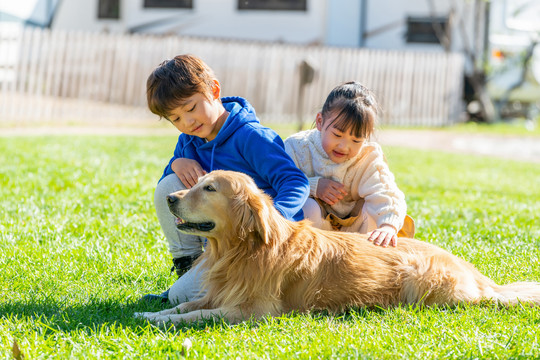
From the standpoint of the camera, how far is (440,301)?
13.3 ft

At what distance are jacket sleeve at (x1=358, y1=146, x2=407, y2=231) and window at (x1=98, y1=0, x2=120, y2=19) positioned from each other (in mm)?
20220

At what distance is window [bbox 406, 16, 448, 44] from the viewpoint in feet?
70.6

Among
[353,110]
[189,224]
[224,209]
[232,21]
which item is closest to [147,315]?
[189,224]

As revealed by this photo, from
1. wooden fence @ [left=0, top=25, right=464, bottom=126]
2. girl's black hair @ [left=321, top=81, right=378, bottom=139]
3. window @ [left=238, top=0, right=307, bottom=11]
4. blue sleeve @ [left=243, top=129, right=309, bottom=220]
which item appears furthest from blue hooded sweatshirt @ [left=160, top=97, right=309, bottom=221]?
window @ [left=238, top=0, right=307, bottom=11]

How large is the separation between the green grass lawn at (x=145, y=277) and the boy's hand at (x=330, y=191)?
93cm

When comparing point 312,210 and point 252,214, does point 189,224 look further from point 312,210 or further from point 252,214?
point 312,210

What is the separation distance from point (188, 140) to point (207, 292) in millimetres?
1268

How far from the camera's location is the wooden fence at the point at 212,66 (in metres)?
16.2

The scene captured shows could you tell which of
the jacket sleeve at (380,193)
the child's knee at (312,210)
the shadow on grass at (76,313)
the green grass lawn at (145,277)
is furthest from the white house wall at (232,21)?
the shadow on grass at (76,313)

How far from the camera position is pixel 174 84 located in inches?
165

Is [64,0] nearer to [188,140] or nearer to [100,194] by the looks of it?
[100,194]

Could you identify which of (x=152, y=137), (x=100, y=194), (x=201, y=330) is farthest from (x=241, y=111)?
(x=152, y=137)

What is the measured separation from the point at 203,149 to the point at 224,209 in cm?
98

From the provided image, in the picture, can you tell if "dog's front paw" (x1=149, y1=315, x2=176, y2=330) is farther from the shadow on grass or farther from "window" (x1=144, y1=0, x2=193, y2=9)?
"window" (x1=144, y1=0, x2=193, y2=9)
